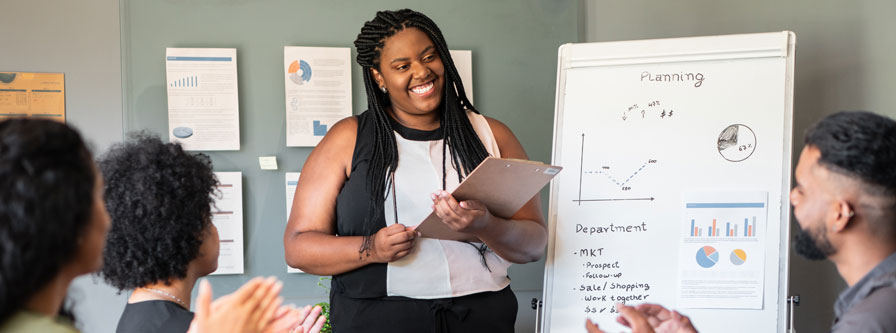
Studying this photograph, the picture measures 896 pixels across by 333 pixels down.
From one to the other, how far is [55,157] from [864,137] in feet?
4.45

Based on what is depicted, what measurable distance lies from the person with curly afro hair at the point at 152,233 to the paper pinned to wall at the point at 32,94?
6.75 ft

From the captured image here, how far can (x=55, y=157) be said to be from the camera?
91cm

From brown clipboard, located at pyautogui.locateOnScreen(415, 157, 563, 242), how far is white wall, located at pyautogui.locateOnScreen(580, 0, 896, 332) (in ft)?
4.43

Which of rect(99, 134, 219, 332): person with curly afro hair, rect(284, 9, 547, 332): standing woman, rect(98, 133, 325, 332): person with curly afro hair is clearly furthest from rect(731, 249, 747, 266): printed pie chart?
rect(99, 134, 219, 332): person with curly afro hair

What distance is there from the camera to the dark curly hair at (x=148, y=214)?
5.02 feet

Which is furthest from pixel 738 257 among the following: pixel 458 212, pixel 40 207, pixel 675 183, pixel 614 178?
pixel 40 207

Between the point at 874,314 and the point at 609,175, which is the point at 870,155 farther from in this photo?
the point at 609,175

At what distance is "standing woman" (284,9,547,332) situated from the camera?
2.06 meters

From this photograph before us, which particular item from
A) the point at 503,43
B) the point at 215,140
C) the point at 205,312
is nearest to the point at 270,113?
the point at 215,140

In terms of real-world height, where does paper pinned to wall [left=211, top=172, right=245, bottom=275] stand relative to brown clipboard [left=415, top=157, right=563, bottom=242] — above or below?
below

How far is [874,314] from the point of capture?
1.29 metres

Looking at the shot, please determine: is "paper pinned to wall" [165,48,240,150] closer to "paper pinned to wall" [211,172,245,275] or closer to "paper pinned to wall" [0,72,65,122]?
"paper pinned to wall" [211,172,245,275]

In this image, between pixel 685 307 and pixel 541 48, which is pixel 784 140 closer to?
pixel 685 307

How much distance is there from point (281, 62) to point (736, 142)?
203 cm
